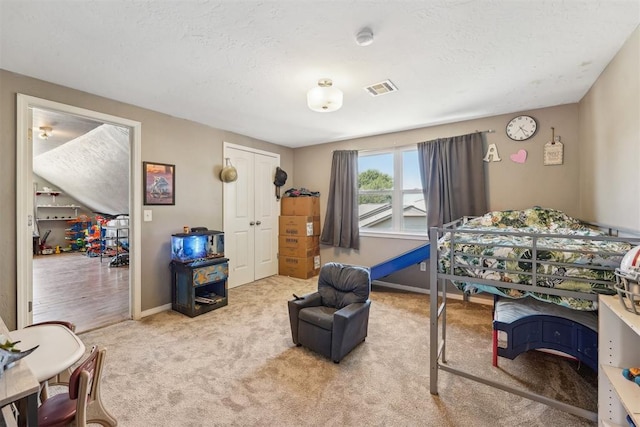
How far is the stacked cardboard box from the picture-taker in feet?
15.2

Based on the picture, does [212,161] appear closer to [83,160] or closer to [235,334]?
[235,334]

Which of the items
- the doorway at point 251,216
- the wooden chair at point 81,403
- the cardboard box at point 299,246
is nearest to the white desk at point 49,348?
the wooden chair at point 81,403

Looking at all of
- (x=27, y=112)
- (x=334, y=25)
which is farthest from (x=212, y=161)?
(x=334, y=25)

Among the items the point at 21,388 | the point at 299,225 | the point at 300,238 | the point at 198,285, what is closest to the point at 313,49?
the point at 21,388

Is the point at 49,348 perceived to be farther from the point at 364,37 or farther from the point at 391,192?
the point at 391,192

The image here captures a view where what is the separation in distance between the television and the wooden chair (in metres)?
2.03

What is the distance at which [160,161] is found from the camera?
3250 millimetres

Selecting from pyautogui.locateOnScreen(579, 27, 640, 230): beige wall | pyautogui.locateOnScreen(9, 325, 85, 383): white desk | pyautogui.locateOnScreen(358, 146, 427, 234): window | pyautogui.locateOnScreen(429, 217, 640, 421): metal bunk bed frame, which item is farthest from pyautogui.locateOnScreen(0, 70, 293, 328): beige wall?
pyautogui.locateOnScreen(579, 27, 640, 230): beige wall

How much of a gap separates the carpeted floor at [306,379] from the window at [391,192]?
5.32ft

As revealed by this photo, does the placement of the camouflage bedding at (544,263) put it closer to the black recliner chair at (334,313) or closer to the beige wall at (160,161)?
the black recliner chair at (334,313)

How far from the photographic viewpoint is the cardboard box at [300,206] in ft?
15.5

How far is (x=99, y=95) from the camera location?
2738 millimetres

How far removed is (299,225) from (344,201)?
0.88 metres

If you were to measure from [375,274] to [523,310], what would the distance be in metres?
1.85
